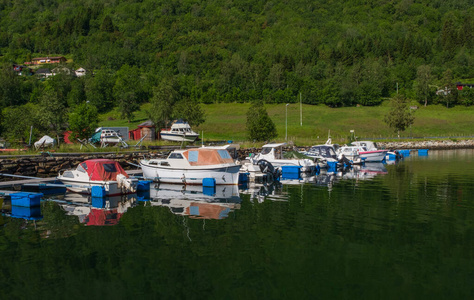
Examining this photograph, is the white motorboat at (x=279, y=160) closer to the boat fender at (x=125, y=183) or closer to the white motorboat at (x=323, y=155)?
the white motorboat at (x=323, y=155)

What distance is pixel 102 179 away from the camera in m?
31.0

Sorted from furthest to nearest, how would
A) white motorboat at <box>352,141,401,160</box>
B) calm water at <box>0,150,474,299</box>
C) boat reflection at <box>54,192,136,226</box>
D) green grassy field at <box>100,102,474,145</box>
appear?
green grassy field at <box>100,102,474,145</box> < white motorboat at <box>352,141,401,160</box> < boat reflection at <box>54,192,136,226</box> < calm water at <box>0,150,474,299</box>

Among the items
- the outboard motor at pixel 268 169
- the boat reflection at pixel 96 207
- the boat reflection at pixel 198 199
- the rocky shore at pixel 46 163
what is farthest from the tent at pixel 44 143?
the outboard motor at pixel 268 169

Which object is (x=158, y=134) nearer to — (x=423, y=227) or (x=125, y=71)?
(x=423, y=227)

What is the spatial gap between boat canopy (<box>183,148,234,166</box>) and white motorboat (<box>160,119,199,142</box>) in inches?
1655

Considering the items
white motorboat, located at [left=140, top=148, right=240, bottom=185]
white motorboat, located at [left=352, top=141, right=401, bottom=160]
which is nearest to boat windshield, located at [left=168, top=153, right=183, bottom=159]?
white motorboat, located at [left=140, top=148, right=240, bottom=185]

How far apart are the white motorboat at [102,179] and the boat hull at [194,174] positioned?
5.07m

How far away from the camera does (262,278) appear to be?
14.9 meters

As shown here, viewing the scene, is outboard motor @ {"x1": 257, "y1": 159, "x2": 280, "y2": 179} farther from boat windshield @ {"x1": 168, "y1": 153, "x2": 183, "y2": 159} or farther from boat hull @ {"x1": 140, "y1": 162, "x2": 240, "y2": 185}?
boat windshield @ {"x1": 168, "y1": 153, "x2": 183, "y2": 159}

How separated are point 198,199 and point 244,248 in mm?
12546

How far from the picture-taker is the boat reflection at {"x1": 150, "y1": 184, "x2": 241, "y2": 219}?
1012 inches

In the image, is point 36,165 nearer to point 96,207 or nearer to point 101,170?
point 101,170

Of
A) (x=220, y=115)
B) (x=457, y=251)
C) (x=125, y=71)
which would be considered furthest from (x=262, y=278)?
A: (x=125, y=71)

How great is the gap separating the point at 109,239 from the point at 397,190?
2130cm
